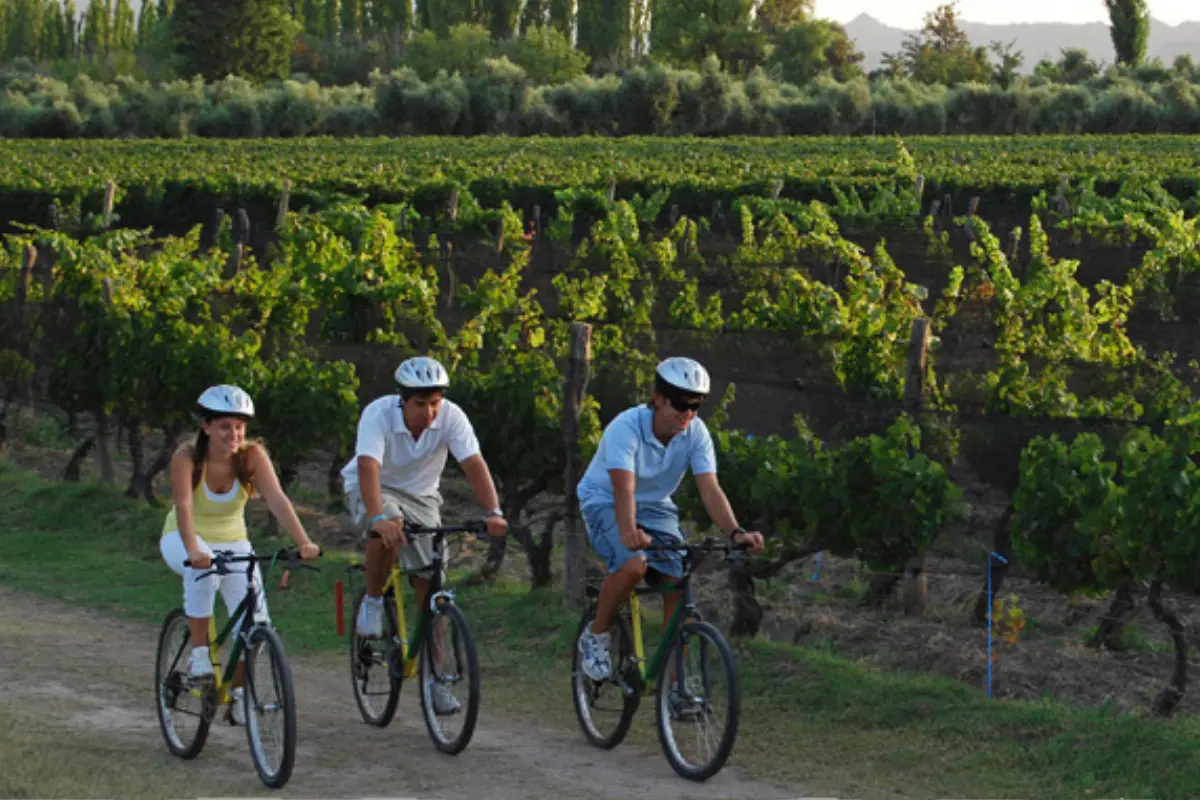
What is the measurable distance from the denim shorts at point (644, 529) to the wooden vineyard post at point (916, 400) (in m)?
2.71

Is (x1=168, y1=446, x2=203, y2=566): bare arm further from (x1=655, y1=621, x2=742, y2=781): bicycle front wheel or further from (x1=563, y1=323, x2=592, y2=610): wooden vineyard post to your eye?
(x1=563, y1=323, x2=592, y2=610): wooden vineyard post

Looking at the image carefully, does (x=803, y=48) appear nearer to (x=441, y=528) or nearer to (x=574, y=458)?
(x=574, y=458)

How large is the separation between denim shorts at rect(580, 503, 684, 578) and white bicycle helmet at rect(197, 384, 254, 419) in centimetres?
137

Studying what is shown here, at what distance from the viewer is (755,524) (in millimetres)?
10719

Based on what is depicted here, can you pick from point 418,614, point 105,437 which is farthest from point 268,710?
point 105,437

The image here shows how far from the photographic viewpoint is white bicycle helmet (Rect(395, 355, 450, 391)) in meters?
7.85

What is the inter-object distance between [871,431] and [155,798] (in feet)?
14.8

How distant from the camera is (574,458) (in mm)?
11344

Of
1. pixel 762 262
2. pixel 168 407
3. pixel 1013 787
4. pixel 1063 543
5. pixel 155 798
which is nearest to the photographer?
pixel 155 798

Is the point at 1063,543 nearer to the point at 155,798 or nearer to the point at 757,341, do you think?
the point at 155,798

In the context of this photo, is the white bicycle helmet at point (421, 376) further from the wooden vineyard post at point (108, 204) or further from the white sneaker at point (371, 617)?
the wooden vineyard post at point (108, 204)

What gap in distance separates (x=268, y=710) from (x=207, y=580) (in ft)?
2.06

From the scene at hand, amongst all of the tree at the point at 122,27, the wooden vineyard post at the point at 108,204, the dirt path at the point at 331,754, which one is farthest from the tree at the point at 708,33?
the dirt path at the point at 331,754

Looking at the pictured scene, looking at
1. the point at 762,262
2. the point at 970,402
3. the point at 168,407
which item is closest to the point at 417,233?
the point at 762,262
